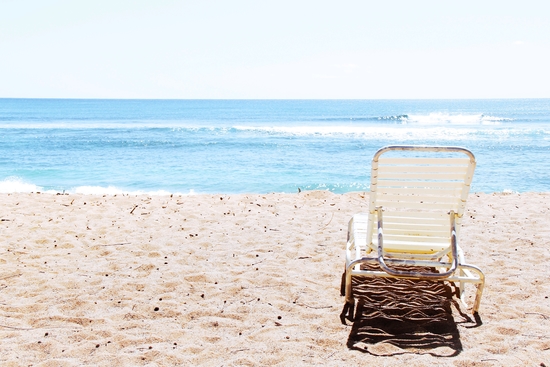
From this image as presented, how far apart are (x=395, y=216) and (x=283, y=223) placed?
277 centimetres

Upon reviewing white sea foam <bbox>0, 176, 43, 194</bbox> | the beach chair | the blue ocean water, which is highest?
the beach chair

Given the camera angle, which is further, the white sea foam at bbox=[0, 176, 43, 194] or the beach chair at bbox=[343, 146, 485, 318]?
the white sea foam at bbox=[0, 176, 43, 194]

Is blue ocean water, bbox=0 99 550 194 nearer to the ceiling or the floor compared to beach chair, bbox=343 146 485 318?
nearer to the floor

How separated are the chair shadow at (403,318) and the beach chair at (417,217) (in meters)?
0.20

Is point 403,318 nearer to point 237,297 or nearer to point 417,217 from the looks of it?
point 417,217

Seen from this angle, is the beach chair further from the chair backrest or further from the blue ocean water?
the blue ocean water

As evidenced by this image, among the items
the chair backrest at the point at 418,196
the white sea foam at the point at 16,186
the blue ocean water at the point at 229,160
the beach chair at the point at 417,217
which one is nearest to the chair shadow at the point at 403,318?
the beach chair at the point at 417,217

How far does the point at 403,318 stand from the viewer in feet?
11.5

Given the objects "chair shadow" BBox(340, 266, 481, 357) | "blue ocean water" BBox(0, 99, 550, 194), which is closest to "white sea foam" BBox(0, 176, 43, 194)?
"blue ocean water" BBox(0, 99, 550, 194)

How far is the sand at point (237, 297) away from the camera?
118 inches

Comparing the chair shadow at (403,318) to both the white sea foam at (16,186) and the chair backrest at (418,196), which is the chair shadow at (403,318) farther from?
the white sea foam at (16,186)

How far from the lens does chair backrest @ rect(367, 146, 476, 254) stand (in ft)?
10.9

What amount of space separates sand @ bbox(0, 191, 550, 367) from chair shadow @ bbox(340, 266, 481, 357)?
1 centimetres

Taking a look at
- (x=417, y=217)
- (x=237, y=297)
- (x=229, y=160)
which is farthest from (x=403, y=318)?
(x=229, y=160)
